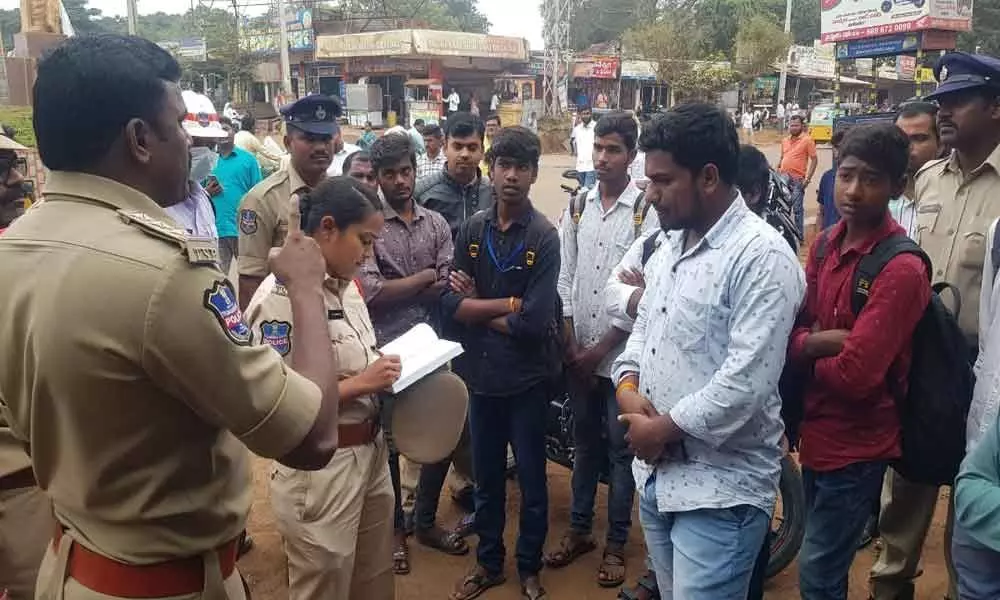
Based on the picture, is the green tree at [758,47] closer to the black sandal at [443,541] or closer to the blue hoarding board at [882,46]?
the blue hoarding board at [882,46]

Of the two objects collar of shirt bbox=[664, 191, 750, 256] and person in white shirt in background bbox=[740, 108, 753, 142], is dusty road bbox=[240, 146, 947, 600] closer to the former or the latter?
collar of shirt bbox=[664, 191, 750, 256]

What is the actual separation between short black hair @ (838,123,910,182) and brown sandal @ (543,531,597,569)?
2.23 m

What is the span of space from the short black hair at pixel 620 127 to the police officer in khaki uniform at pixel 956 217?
1270 millimetres

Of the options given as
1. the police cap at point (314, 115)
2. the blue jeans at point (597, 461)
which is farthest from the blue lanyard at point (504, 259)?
the police cap at point (314, 115)

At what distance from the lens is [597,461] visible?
368 cm

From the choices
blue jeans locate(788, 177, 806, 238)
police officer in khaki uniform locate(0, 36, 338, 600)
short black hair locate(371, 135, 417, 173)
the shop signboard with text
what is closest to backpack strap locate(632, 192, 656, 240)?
short black hair locate(371, 135, 417, 173)

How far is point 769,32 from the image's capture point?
3188 cm

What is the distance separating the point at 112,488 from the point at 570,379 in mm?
2469

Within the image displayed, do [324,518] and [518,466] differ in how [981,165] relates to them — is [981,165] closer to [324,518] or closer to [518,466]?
[518,466]

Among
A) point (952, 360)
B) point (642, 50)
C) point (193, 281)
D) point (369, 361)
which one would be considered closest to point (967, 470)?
point (952, 360)

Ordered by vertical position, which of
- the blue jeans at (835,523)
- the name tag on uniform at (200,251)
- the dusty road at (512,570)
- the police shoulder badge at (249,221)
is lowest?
the dusty road at (512,570)

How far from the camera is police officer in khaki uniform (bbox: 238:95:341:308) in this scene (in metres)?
3.71

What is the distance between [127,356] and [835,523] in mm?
2132

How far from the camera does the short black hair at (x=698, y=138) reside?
2020mm
